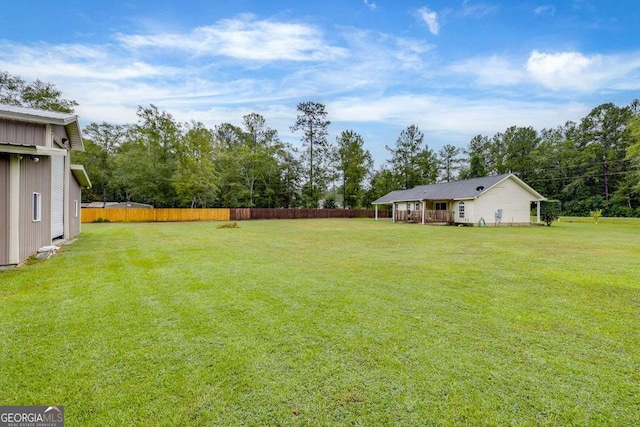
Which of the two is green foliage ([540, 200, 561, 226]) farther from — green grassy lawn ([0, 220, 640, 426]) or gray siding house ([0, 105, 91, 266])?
gray siding house ([0, 105, 91, 266])

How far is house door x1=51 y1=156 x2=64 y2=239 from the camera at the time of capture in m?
9.92

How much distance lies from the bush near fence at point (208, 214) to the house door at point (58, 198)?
1622 centimetres

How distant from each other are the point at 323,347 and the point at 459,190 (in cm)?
2458

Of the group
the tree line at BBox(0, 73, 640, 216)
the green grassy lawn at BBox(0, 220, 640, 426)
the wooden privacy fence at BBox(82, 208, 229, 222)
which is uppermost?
the tree line at BBox(0, 73, 640, 216)

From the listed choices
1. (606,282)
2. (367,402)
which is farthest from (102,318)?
(606,282)

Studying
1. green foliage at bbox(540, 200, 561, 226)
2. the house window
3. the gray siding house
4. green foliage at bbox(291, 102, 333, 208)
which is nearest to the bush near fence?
green foliage at bbox(291, 102, 333, 208)

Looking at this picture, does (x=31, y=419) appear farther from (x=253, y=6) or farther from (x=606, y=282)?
(x=253, y=6)

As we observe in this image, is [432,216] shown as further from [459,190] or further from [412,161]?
[412,161]

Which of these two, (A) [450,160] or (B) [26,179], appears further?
(A) [450,160]

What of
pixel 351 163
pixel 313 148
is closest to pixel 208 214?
pixel 313 148

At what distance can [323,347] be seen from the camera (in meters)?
2.94

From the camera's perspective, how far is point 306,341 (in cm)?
307

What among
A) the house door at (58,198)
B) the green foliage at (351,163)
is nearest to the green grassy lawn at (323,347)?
the house door at (58,198)

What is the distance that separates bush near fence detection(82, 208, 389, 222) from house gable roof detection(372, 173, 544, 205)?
7.87 meters
